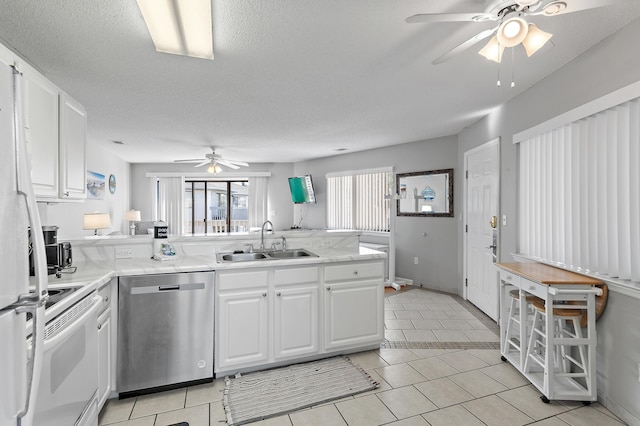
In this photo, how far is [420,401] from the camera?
85.7 inches

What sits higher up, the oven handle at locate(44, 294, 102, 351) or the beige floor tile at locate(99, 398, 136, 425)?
the oven handle at locate(44, 294, 102, 351)

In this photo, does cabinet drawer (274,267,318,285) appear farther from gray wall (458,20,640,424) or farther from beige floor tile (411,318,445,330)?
gray wall (458,20,640,424)

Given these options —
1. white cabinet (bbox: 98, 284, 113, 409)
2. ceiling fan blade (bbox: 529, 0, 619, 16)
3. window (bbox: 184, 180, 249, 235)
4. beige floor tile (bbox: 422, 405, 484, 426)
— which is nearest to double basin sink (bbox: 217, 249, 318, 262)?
white cabinet (bbox: 98, 284, 113, 409)

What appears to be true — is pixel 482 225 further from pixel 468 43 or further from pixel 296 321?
pixel 468 43

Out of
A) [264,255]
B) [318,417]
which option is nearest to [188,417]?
[318,417]

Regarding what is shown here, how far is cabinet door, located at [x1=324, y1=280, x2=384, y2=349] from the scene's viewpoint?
272 cm

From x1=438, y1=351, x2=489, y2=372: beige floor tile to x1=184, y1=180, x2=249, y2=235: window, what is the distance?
6.14 metres

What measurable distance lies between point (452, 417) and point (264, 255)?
1.88m

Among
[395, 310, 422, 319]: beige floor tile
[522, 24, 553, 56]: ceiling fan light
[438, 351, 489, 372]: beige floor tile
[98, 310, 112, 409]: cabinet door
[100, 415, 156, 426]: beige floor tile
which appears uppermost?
[522, 24, 553, 56]: ceiling fan light

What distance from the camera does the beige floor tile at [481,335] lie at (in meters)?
3.17

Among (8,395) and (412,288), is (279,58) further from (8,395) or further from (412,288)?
(412,288)

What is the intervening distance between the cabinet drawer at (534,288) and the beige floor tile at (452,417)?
92 centimetres

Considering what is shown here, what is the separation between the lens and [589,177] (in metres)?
2.25

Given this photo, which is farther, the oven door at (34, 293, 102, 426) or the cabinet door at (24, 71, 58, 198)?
the cabinet door at (24, 71, 58, 198)
